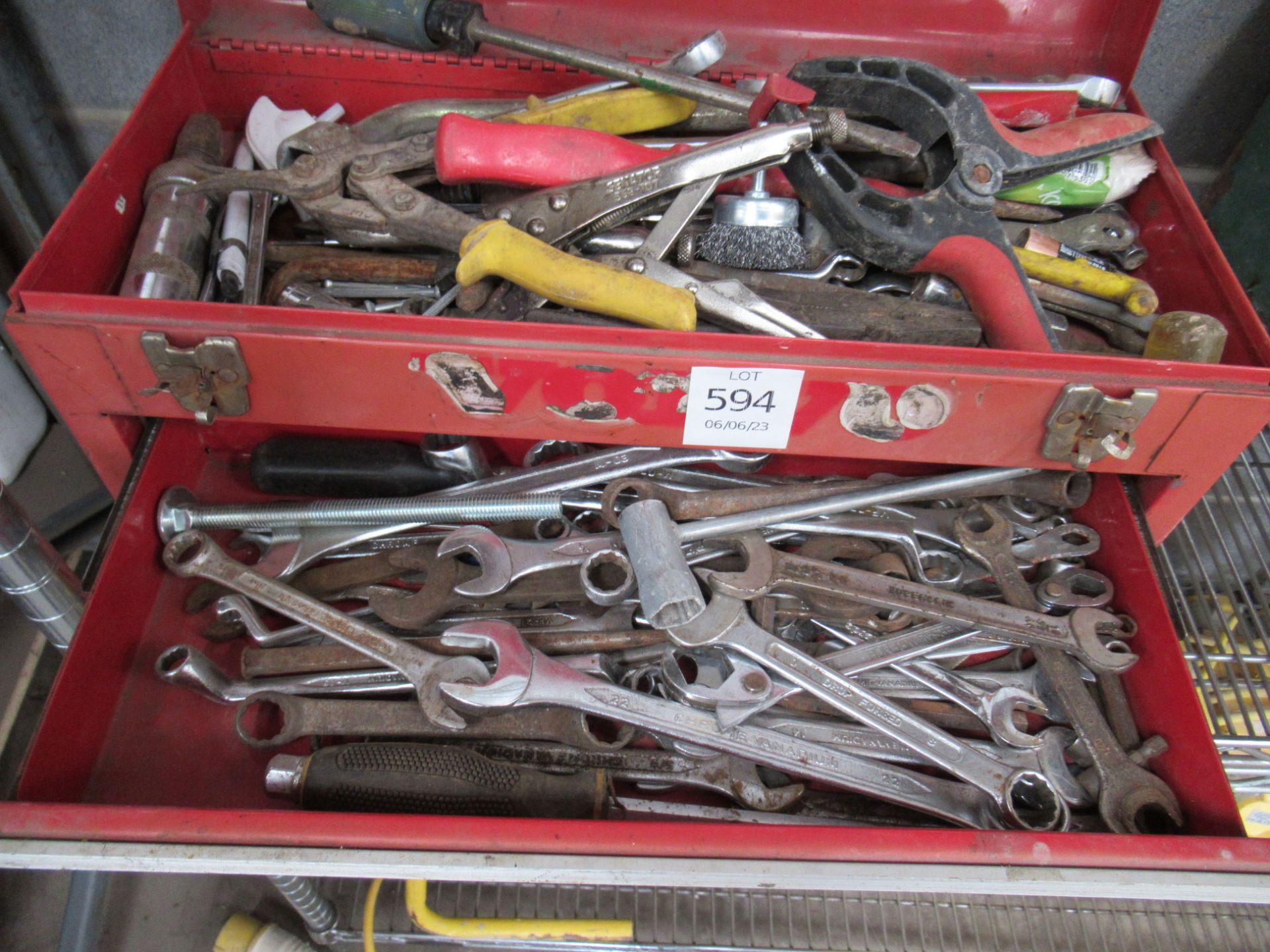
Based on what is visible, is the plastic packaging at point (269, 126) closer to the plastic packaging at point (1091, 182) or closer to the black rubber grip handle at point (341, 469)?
the black rubber grip handle at point (341, 469)

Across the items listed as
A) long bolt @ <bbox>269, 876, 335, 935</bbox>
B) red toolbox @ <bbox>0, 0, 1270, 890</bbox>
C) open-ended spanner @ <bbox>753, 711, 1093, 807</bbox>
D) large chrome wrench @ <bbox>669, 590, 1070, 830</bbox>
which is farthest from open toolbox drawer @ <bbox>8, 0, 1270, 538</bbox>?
long bolt @ <bbox>269, 876, 335, 935</bbox>

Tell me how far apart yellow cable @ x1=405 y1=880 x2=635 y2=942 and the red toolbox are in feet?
0.89

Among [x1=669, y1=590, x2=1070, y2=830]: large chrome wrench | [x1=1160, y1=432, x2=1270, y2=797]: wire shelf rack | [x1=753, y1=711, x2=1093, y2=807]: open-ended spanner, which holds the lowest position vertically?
[x1=1160, y1=432, x2=1270, y2=797]: wire shelf rack

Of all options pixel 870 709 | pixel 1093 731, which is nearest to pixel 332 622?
pixel 870 709

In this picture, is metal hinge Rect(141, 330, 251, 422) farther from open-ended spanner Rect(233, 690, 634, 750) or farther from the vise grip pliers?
the vise grip pliers

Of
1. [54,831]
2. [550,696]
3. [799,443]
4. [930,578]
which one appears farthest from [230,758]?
[930,578]

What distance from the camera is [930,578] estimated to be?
1.12 meters

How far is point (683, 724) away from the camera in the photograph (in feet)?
3.09

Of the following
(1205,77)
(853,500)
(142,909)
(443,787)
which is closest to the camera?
(443,787)

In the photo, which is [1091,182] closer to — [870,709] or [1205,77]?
[1205,77]

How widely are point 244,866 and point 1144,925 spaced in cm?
114

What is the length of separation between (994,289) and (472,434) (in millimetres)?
684

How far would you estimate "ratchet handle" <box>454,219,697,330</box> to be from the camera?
0.94 m

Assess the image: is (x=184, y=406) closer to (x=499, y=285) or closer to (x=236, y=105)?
(x=499, y=285)
